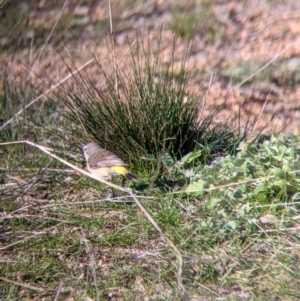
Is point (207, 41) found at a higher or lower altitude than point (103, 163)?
lower

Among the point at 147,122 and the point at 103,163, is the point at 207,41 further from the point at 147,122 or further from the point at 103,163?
the point at 103,163

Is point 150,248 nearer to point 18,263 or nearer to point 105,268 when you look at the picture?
point 105,268

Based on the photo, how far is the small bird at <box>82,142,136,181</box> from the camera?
5168 mm

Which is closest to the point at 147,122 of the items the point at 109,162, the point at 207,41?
the point at 109,162

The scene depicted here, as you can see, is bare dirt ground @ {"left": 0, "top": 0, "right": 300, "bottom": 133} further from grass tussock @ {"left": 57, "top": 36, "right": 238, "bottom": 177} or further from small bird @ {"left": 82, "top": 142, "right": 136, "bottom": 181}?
small bird @ {"left": 82, "top": 142, "right": 136, "bottom": 181}

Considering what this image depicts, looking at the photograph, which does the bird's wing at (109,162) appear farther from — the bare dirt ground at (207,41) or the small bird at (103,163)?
the bare dirt ground at (207,41)

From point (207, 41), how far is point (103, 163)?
263cm

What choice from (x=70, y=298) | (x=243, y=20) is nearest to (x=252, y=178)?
(x=70, y=298)

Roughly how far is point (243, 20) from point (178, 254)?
367cm

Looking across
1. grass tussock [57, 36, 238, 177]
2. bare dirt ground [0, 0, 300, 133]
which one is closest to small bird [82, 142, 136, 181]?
grass tussock [57, 36, 238, 177]

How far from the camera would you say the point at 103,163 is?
5199 mm

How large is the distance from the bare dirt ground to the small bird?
4.22 ft

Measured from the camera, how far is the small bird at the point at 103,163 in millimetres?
5168

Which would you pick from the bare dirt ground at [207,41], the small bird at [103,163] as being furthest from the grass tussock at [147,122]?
the bare dirt ground at [207,41]
